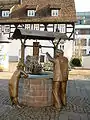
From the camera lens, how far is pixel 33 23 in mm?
38812

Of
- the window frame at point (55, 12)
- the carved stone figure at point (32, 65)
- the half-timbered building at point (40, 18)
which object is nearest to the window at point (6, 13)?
the half-timbered building at point (40, 18)

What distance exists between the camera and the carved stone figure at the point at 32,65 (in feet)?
34.8

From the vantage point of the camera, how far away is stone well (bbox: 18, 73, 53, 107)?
9742 mm

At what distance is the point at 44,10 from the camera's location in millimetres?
40812

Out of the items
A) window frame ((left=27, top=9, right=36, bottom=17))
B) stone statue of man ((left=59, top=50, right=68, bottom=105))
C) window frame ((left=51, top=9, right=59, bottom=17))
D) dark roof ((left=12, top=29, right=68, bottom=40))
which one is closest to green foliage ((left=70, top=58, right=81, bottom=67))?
window frame ((left=51, top=9, right=59, bottom=17))

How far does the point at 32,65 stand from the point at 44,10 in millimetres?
30855

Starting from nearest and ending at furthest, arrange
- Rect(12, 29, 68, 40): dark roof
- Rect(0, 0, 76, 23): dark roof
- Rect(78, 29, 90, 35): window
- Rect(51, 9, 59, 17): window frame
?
1. Rect(12, 29, 68, 40): dark roof
2. Rect(0, 0, 76, 23): dark roof
3. Rect(51, 9, 59, 17): window frame
4. Rect(78, 29, 90, 35): window

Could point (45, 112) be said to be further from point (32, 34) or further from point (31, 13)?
point (31, 13)

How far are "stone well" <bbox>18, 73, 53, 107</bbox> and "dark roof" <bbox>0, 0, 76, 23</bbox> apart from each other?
2792cm

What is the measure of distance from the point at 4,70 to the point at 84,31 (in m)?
62.9

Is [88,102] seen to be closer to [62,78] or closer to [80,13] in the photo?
[62,78]

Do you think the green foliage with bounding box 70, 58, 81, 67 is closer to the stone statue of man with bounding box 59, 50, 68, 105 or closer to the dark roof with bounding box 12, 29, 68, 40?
the dark roof with bounding box 12, 29, 68, 40

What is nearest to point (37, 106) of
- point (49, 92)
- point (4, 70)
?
point (49, 92)

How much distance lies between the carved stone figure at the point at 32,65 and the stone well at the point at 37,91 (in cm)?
80
